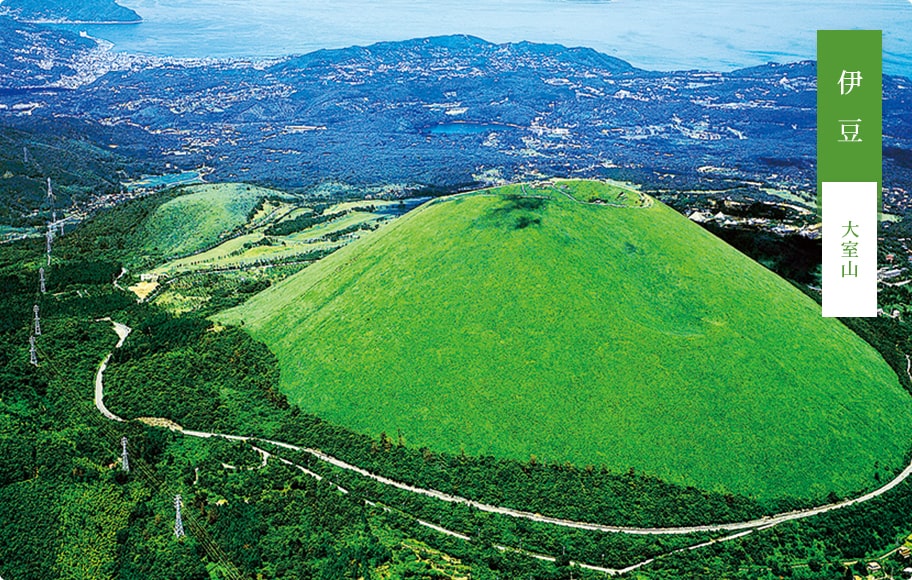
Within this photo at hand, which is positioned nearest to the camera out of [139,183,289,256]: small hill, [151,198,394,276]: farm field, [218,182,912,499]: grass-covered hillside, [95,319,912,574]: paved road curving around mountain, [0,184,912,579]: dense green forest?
[0,184,912,579]: dense green forest

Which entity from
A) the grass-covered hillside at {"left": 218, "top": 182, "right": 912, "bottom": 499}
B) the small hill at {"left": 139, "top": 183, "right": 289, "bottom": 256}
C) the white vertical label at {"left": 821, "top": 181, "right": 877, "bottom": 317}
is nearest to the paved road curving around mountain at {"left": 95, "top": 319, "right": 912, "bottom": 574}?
the grass-covered hillside at {"left": 218, "top": 182, "right": 912, "bottom": 499}

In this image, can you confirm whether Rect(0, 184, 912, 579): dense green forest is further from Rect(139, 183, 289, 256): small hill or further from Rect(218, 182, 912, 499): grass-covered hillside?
Rect(139, 183, 289, 256): small hill

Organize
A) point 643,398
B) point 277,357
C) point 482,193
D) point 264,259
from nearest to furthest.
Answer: point 643,398 < point 277,357 < point 482,193 < point 264,259

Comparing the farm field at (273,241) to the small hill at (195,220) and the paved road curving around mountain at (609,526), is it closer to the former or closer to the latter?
the small hill at (195,220)

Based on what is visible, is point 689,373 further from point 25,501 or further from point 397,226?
point 25,501

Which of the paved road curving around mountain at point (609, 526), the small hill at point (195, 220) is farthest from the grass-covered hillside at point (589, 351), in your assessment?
the small hill at point (195, 220)

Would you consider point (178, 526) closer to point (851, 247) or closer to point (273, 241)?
point (851, 247)

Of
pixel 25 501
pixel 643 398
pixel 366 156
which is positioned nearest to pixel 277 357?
pixel 25 501
